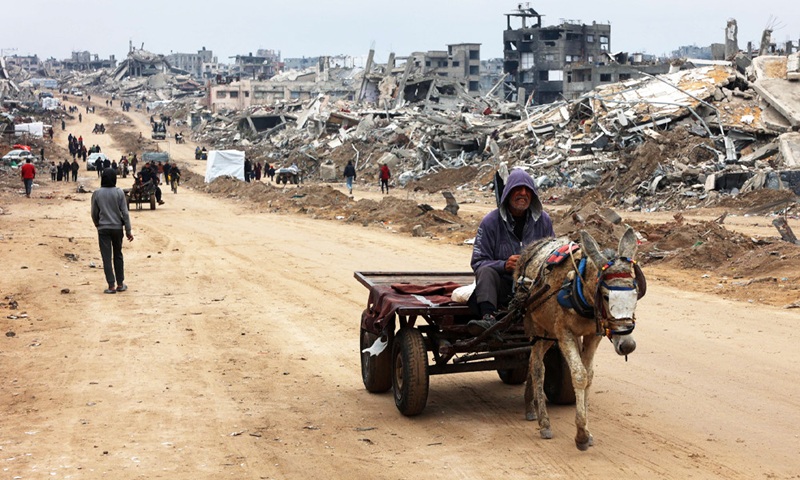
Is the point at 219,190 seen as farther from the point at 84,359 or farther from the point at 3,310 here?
the point at 84,359

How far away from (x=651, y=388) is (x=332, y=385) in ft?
9.90

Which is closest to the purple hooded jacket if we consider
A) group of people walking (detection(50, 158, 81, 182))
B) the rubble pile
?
the rubble pile

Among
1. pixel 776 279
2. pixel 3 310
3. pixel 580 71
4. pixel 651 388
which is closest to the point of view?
pixel 651 388

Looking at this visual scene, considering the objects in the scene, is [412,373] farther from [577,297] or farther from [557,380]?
[577,297]

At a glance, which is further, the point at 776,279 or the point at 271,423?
the point at 776,279

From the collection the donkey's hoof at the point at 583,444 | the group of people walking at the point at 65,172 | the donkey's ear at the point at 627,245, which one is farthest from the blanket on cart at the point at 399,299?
the group of people walking at the point at 65,172

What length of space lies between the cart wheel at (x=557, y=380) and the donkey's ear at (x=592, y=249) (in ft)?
6.25

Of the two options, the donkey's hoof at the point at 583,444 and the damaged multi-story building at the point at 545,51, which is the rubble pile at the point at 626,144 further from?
the damaged multi-story building at the point at 545,51

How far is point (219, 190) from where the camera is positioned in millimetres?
44625

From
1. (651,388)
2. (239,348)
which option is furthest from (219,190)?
(651,388)

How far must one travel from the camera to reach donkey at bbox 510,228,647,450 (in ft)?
19.6

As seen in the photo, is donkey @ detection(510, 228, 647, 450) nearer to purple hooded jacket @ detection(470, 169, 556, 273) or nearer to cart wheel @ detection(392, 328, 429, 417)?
purple hooded jacket @ detection(470, 169, 556, 273)

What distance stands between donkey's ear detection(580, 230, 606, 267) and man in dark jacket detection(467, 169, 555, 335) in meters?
1.18

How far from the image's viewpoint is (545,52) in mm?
104375
